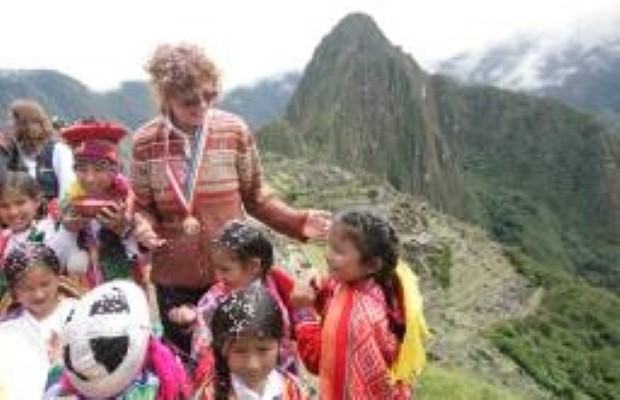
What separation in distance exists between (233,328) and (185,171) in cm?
149

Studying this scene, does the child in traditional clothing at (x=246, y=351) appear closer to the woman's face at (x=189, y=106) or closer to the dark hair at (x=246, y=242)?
the dark hair at (x=246, y=242)

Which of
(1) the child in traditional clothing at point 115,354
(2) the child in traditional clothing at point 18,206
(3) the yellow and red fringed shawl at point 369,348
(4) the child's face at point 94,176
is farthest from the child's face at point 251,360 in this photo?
(2) the child in traditional clothing at point 18,206

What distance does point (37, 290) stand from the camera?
5703 millimetres

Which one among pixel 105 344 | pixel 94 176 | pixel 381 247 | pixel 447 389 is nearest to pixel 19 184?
pixel 94 176

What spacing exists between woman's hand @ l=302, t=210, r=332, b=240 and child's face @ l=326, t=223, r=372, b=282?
1.73ft

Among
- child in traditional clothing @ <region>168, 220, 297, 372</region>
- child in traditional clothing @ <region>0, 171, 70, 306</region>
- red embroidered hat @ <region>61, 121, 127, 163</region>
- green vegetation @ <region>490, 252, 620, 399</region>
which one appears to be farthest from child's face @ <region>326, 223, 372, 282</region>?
green vegetation @ <region>490, 252, 620, 399</region>

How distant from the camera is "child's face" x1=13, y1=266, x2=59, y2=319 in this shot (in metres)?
5.69

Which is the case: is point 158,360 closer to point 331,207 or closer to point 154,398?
point 154,398

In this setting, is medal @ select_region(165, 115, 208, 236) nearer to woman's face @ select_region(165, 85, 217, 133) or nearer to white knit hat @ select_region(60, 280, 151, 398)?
woman's face @ select_region(165, 85, 217, 133)

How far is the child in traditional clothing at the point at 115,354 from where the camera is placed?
4461 millimetres

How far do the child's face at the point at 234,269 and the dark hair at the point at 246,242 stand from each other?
0.07 feet

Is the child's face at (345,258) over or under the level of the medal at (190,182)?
under

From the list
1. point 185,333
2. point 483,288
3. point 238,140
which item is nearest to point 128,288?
point 185,333

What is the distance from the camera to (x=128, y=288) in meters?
4.71
